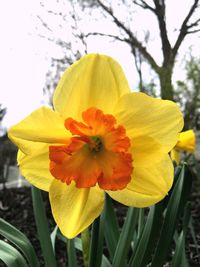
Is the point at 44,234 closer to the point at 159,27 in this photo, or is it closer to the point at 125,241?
the point at 125,241

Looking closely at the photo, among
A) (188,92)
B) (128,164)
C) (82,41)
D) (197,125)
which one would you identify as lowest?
(197,125)

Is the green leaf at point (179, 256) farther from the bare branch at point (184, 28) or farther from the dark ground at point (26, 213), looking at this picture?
the bare branch at point (184, 28)

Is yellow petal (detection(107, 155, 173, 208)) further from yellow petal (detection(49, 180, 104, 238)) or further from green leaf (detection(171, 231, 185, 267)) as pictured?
green leaf (detection(171, 231, 185, 267))

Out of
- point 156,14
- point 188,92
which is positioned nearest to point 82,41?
point 188,92

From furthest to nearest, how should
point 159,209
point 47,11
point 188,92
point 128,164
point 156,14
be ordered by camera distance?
point 156,14 → point 47,11 → point 188,92 → point 159,209 → point 128,164

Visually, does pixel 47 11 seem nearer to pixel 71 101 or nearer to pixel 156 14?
pixel 156 14

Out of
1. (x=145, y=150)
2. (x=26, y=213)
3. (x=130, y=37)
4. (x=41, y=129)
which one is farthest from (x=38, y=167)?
(x=130, y=37)

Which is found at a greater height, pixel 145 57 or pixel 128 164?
pixel 128 164
